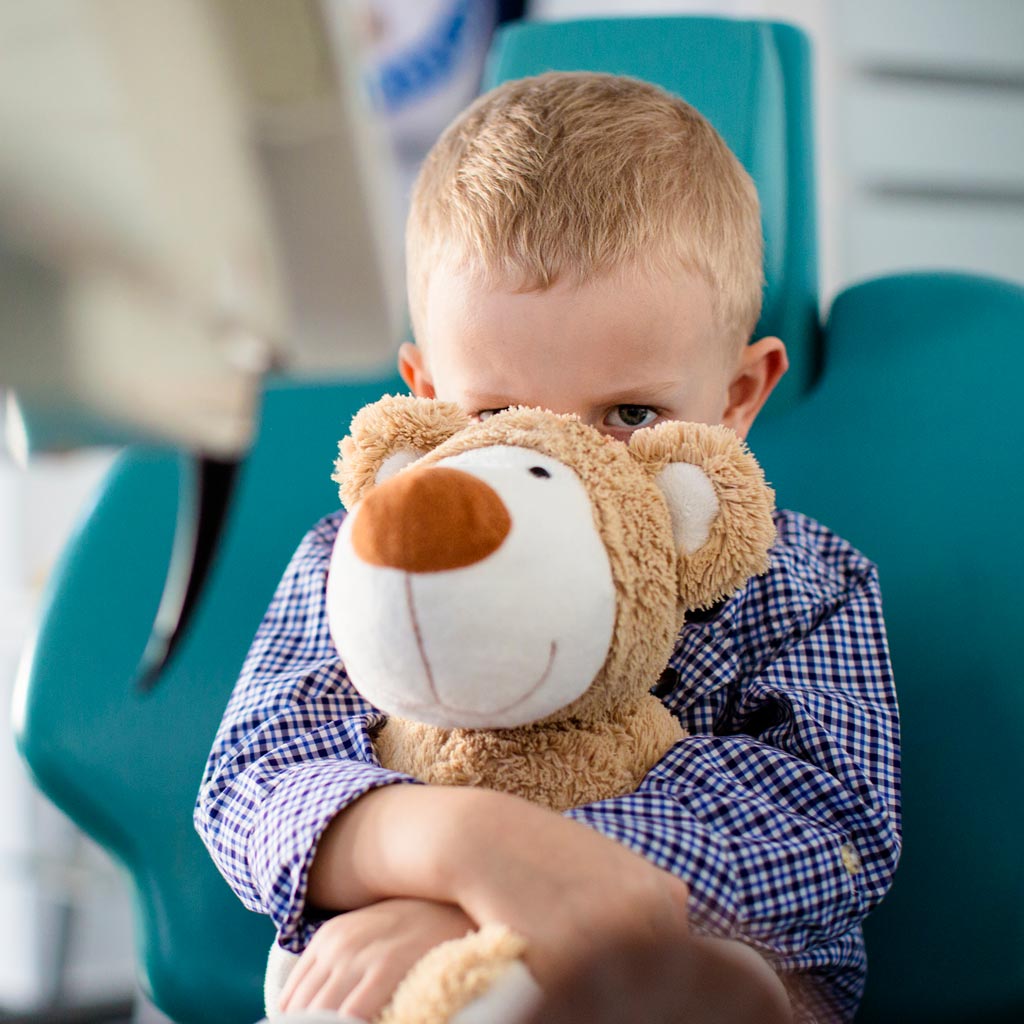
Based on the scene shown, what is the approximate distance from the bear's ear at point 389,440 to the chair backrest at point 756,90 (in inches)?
12.4

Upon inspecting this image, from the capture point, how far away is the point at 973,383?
2.50 feet

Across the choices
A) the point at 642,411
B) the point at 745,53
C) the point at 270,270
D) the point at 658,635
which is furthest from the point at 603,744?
the point at 745,53

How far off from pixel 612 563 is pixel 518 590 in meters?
0.06

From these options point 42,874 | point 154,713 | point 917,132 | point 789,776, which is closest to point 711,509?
point 789,776

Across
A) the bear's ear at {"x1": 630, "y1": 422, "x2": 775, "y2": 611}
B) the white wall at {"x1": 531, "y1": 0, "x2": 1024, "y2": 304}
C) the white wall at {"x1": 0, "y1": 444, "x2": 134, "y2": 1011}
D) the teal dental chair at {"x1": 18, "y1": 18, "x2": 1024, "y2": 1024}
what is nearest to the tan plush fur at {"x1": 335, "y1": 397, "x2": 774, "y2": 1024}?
the bear's ear at {"x1": 630, "y1": 422, "x2": 775, "y2": 611}

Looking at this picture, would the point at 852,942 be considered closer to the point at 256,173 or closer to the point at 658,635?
the point at 658,635

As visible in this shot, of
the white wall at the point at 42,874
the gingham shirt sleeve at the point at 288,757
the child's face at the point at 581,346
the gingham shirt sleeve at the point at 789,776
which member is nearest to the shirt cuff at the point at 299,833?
the gingham shirt sleeve at the point at 288,757

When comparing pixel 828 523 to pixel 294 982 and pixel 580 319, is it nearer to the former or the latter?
pixel 580 319

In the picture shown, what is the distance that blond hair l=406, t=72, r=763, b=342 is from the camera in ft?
1.99

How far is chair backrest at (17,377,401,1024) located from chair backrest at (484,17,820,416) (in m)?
0.35

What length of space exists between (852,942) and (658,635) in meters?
0.25

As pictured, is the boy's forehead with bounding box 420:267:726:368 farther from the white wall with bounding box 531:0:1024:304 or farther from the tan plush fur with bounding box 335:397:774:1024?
the white wall with bounding box 531:0:1024:304

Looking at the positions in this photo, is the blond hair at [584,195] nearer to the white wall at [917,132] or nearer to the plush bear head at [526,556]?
the plush bear head at [526,556]

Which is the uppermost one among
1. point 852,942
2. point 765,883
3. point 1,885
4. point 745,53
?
point 745,53
